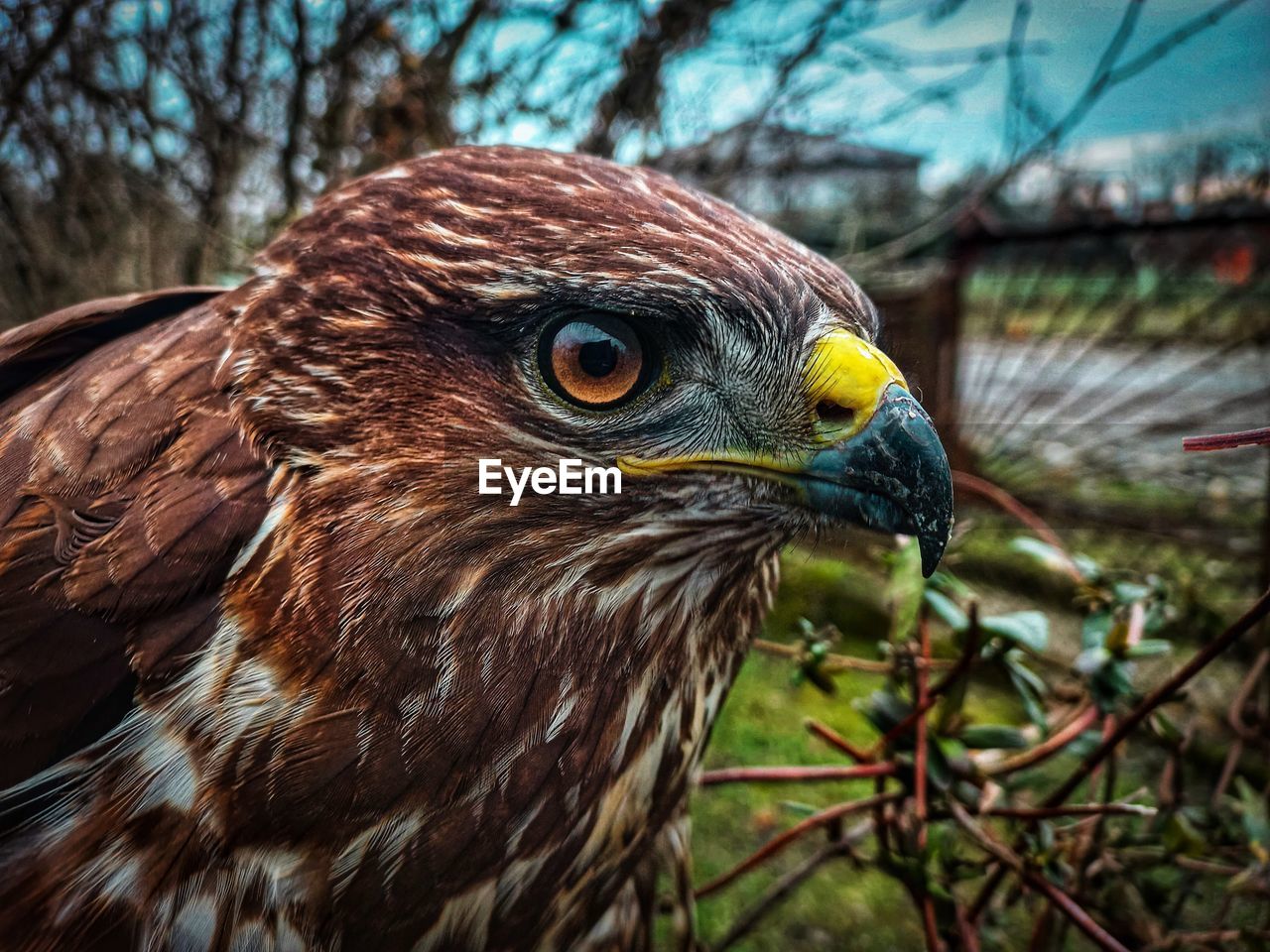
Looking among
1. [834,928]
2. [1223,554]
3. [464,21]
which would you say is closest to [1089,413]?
[1223,554]

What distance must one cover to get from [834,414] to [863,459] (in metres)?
0.07

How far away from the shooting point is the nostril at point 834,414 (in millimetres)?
866

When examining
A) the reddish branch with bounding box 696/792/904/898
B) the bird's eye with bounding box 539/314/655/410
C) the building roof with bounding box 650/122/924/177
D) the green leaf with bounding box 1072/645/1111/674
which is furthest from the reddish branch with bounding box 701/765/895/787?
the building roof with bounding box 650/122/924/177

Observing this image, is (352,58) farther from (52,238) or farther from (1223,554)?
(1223,554)

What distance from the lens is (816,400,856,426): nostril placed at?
866mm

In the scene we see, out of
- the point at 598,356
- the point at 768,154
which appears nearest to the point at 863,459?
the point at 598,356

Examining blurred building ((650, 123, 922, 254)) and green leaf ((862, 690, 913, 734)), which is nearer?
green leaf ((862, 690, 913, 734))

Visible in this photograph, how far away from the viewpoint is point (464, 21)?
272cm

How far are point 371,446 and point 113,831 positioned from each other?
531mm

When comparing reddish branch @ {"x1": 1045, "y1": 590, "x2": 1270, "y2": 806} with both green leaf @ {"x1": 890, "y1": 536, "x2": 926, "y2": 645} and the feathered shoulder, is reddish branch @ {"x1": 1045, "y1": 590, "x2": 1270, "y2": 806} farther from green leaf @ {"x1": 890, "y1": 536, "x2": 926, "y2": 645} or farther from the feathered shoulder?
the feathered shoulder

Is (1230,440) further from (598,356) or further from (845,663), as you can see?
(845,663)

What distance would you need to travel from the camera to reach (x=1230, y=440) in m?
0.74

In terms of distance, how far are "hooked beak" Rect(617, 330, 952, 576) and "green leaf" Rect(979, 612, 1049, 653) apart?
497mm

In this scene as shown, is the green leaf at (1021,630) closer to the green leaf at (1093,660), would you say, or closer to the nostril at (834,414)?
the green leaf at (1093,660)
